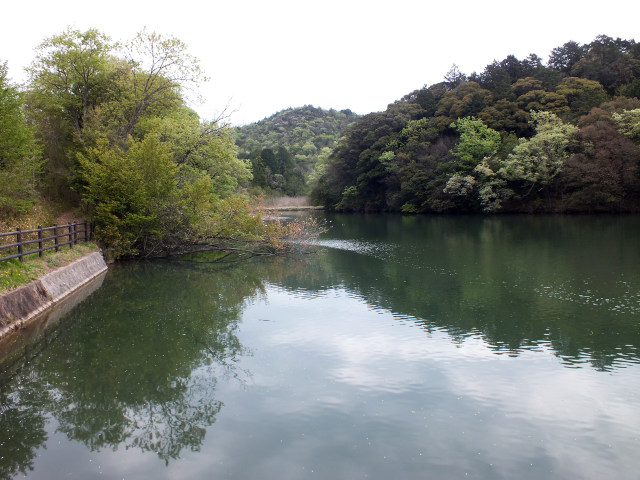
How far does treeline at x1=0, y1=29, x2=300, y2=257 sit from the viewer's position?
2205 cm

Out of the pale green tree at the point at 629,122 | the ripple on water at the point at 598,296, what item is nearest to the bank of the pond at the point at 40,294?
the ripple on water at the point at 598,296

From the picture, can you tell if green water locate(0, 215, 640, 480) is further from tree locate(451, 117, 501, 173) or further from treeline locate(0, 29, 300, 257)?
tree locate(451, 117, 501, 173)

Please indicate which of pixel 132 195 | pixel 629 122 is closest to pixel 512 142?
pixel 629 122

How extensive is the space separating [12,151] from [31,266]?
740cm

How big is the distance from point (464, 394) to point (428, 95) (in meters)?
60.5

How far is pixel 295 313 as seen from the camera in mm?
13633

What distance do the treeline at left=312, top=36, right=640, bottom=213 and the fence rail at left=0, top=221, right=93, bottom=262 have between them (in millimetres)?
39489

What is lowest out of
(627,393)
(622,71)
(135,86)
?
(627,393)

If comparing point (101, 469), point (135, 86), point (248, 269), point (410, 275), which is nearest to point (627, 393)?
point (101, 469)

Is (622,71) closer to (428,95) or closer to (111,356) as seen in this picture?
(428,95)

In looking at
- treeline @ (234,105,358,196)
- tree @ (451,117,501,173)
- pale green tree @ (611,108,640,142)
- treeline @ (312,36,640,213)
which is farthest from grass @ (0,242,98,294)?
treeline @ (234,105,358,196)

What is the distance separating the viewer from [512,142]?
50.1 metres

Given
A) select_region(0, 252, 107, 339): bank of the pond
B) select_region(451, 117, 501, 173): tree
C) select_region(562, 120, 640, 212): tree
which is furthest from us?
select_region(451, 117, 501, 173): tree

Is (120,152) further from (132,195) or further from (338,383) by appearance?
(338,383)
